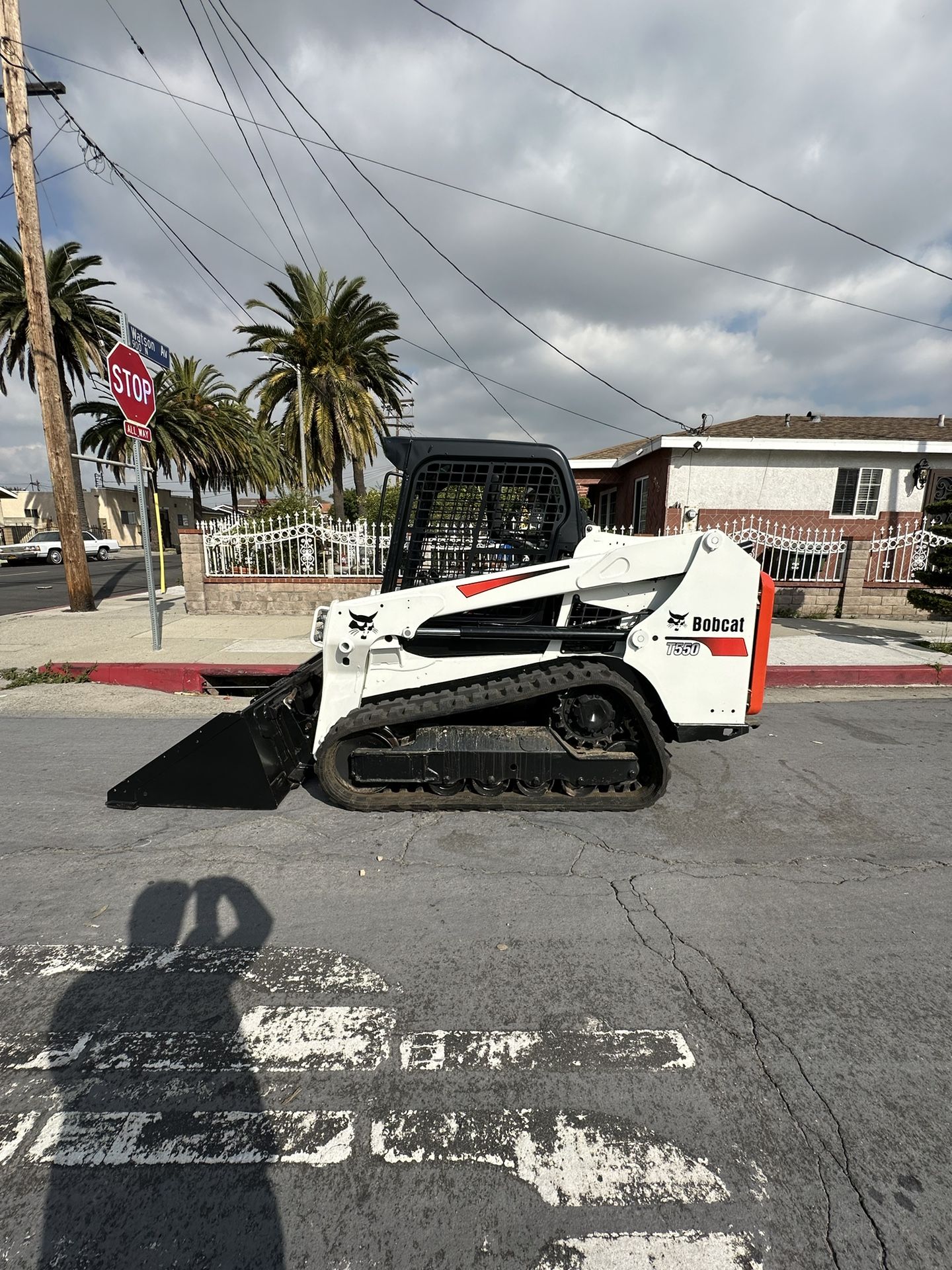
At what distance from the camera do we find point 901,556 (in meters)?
11.0

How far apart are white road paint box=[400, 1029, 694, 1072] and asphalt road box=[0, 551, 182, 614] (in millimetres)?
13356

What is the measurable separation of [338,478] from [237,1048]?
1954cm

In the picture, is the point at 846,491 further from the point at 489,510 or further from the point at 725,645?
the point at 489,510

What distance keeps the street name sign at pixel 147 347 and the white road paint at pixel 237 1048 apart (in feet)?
25.8

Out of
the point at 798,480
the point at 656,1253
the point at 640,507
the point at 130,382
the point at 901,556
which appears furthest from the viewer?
the point at 640,507

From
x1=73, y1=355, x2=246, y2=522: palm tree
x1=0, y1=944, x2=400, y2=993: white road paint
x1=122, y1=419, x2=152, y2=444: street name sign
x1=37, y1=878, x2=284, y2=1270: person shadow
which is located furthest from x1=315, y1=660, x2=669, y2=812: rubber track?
x1=73, y1=355, x2=246, y2=522: palm tree

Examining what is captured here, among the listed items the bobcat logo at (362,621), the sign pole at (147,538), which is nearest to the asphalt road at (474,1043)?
the bobcat logo at (362,621)

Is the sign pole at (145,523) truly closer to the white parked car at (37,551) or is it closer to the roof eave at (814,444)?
the roof eave at (814,444)

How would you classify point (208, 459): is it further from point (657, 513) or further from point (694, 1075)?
point (694, 1075)

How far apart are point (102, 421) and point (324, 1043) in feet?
102

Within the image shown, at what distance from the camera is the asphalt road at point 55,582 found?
13.7m

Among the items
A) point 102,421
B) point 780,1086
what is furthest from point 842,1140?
point 102,421

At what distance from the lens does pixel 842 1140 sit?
1.66 m

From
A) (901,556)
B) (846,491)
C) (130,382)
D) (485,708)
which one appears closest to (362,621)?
(485,708)
